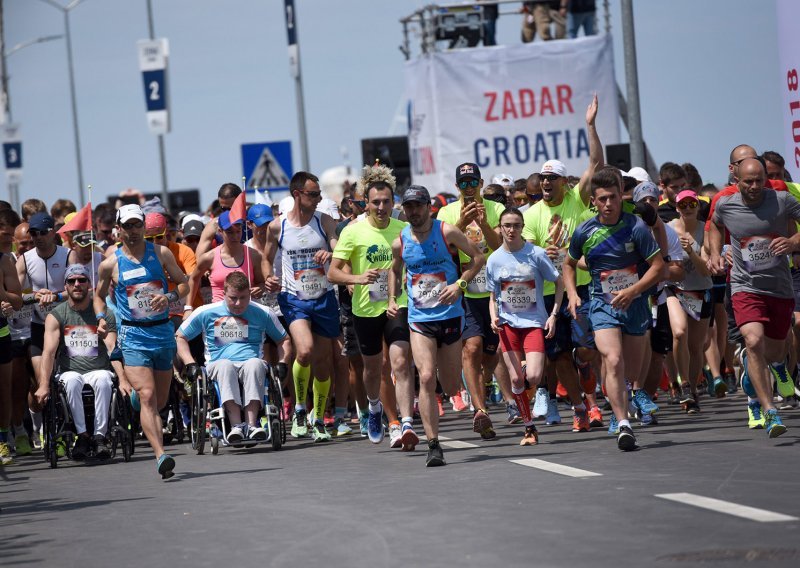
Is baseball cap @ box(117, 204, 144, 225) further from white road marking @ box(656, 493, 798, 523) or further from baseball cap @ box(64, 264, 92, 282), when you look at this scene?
white road marking @ box(656, 493, 798, 523)

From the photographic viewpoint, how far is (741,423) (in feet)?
46.3

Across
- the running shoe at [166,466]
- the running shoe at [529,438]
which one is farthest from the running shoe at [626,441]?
the running shoe at [166,466]

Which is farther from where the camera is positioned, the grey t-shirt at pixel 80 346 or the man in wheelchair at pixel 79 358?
the grey t-shirt at pixel 80 346

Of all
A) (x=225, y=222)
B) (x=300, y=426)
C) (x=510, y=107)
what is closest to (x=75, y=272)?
(x=225, y=222)

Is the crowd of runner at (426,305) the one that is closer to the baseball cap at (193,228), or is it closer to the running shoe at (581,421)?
the running shoe at (581,421)

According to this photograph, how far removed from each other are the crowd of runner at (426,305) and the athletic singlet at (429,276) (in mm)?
15

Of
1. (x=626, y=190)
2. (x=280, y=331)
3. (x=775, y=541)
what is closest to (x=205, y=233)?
(x=280, y=331)

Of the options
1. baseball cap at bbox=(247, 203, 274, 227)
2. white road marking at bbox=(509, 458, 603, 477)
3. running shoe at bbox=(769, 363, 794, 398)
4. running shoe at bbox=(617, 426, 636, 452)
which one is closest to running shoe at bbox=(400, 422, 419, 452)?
white road marking at bbox=(509, 458, 603, 477)

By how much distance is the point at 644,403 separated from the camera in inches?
576

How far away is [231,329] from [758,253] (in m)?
4.61

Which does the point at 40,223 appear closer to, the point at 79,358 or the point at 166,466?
the point at 79,358

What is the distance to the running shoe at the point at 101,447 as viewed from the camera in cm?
1458

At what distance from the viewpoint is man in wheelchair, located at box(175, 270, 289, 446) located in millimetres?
14469

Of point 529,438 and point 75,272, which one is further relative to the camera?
point 75,272
